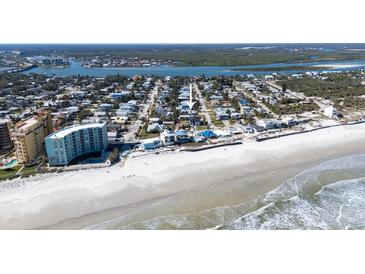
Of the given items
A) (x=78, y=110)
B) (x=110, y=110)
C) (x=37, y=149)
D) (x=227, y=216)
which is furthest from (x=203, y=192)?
(x=78, y=110)

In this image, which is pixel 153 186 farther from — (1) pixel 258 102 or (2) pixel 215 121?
(1) pixel 258 102

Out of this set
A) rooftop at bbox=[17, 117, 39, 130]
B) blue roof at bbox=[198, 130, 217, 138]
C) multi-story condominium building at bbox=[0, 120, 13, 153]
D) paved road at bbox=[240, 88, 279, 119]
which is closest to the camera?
rooftop at bbox=[17, 117, 39, 130]

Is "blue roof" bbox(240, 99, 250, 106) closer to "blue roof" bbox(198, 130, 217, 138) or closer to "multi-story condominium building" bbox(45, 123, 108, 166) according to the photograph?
"blue roof" bbox(198, 130, 217, 138)

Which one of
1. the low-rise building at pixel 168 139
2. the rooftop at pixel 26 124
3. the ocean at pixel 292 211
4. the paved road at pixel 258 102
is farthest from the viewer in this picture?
the paved road at pixel 258 102

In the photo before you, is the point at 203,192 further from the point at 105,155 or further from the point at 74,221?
the point at 105,155

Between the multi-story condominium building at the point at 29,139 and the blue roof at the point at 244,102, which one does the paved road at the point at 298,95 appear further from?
the multi-story condominium building at the point at 29,139

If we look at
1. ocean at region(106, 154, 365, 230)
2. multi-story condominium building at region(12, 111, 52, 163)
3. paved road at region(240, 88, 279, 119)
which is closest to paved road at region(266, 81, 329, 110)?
paved road at region(240, 88, 279, 119)

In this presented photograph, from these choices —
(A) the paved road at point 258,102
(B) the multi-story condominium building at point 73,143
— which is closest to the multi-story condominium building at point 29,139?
(B) the multi-story condominium building at point 73,143
